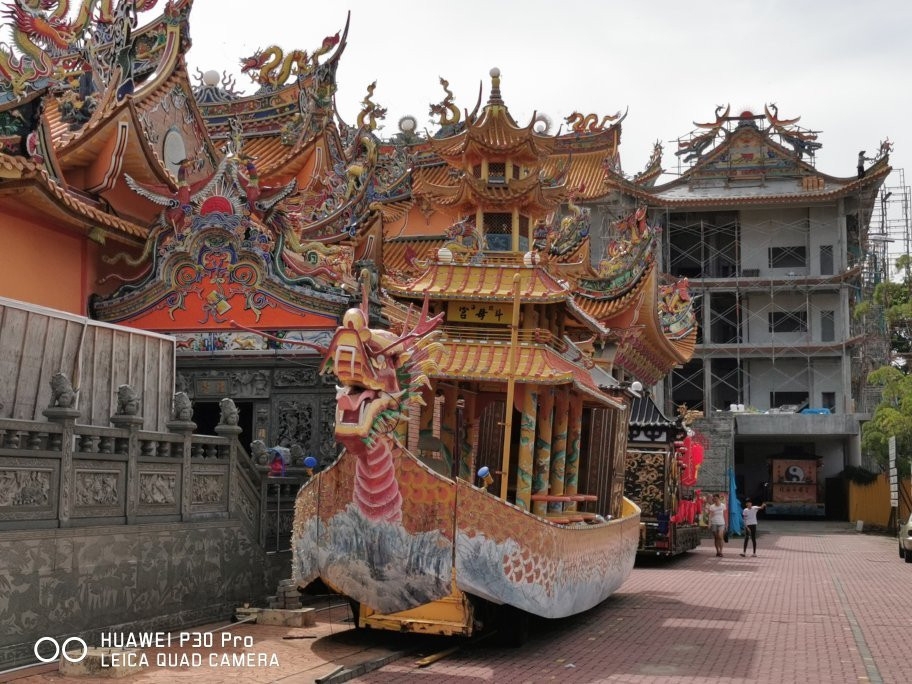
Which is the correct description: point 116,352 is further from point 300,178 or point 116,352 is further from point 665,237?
point 665,237

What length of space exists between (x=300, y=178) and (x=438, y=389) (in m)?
12.2

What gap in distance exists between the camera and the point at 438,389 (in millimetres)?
12711

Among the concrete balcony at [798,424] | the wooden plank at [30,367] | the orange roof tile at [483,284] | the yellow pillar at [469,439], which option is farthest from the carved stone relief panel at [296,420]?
the concrete balcony at [798,424]

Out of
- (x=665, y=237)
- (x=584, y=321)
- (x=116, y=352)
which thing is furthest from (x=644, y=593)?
(x=665, y=237)

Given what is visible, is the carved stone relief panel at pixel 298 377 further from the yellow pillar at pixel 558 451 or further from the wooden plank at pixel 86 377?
the wooden plank at pixel 86 377

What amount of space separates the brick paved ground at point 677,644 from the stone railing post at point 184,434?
4.76 feet

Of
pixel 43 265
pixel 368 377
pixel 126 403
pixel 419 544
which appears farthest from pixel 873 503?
pixel 126 403

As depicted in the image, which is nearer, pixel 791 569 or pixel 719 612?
pixel 719 612

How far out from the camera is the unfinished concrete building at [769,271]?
165ft

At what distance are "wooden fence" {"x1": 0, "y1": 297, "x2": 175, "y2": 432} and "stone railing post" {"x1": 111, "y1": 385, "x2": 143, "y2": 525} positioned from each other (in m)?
0.65

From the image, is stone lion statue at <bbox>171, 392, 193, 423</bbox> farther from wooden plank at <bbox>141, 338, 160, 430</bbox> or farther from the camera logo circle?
the camera logo circle

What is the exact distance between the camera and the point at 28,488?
8953 millimetres

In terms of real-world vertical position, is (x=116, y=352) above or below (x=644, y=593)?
above

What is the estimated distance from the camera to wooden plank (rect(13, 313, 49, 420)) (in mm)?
10375
